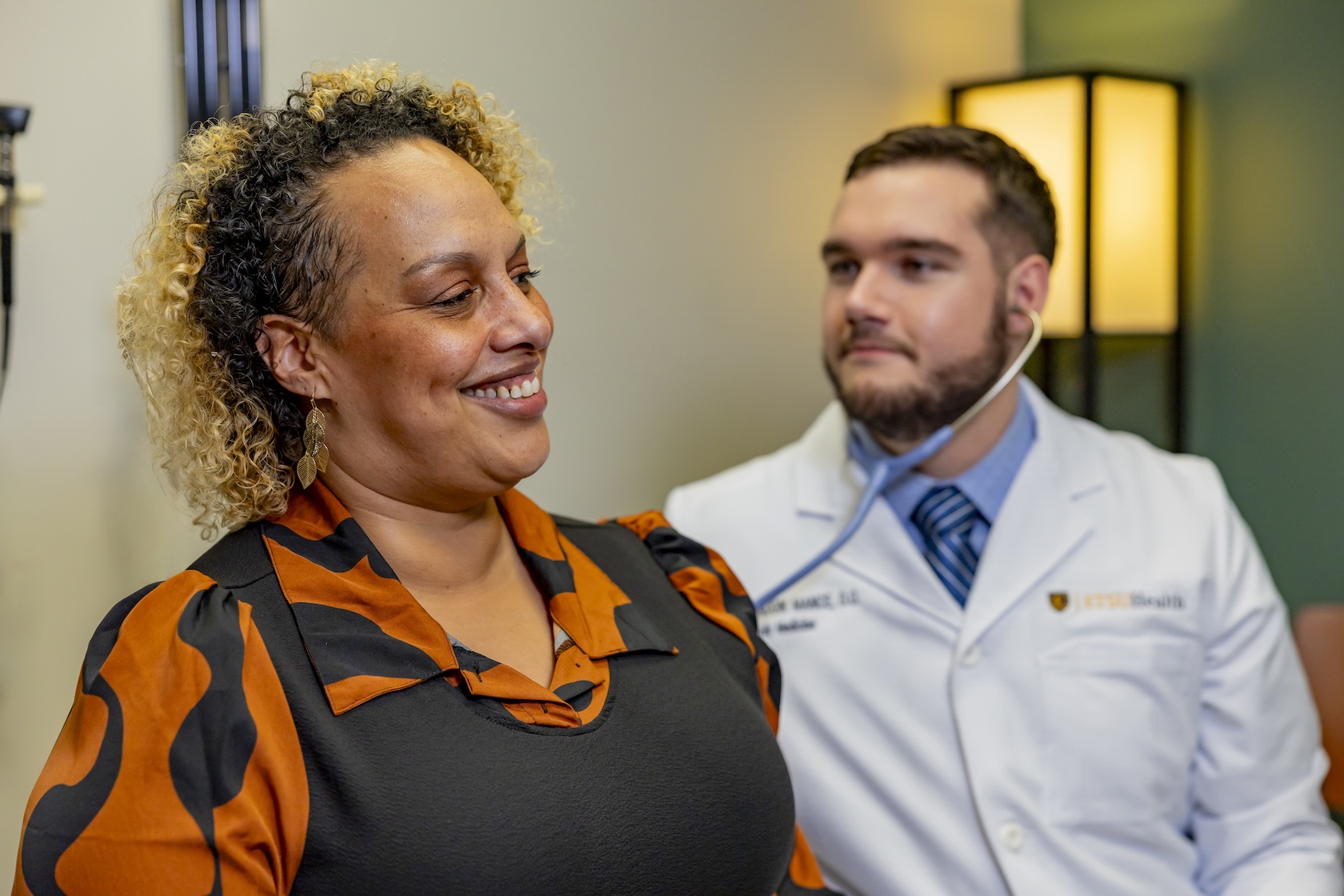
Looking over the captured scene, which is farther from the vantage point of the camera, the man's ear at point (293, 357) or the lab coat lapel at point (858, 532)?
the lab coat lapel at point (858, 532)

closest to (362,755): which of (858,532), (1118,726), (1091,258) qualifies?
(858,532)

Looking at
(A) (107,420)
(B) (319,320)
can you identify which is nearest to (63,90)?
(A) (107,420)

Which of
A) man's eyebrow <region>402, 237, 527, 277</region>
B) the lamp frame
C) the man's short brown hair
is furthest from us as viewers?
the lamp frame

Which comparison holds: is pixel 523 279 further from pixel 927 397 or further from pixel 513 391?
pixel 927 397

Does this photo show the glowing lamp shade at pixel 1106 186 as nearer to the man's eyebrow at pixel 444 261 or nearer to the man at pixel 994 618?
the man at pixel 994 618

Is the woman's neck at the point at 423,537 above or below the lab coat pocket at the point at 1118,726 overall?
above

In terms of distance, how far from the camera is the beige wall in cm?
122

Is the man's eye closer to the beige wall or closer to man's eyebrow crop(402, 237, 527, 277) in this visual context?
the beige wall

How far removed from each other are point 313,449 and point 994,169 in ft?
3.15

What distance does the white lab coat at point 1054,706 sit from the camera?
1.37m

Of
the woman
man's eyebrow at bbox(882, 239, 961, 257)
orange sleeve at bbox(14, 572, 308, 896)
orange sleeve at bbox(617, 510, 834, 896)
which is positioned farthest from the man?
orange sleeve at bbox(14, 572, 308, 896)

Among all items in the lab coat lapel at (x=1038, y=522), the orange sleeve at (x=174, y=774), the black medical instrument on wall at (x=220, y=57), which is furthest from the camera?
the lab coat lapel at (x=1038, y=522)

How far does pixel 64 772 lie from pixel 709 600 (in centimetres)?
57

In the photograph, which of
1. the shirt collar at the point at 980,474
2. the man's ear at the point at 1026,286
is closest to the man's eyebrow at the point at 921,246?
the man's ear at the point at 1026,286
